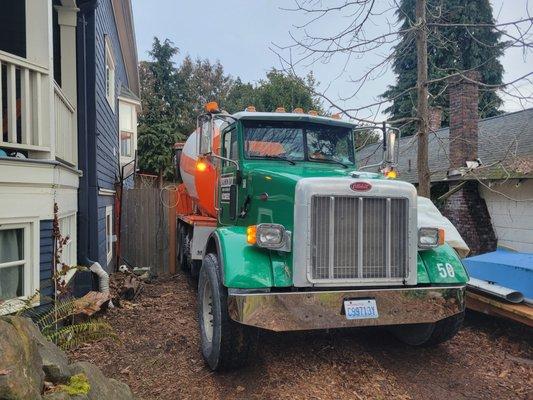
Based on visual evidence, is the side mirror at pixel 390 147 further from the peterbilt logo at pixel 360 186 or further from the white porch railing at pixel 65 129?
the white porch railing at pixel 65 129

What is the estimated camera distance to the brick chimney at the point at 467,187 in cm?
982

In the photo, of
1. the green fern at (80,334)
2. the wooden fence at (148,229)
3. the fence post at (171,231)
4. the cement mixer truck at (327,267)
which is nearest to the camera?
the cement mixer truck at (327,267)

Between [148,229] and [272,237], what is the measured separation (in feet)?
19.7

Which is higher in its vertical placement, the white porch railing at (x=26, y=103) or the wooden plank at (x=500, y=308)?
the white porch railing at (x=26, y=103)

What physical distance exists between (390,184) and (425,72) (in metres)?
3.96

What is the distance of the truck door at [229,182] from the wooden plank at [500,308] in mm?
3125

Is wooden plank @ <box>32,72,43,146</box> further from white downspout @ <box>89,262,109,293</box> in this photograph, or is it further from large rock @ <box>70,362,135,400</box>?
large rock @ <box>70,362,135,400</box>

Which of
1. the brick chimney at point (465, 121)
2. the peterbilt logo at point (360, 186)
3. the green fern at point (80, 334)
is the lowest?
the green fern at point (80, 334)

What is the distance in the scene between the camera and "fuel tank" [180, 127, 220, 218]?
268 inches

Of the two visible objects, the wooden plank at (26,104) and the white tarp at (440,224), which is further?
the white tarp at (440,224)

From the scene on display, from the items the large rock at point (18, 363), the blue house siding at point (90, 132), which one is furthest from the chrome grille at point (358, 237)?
the blue house siding at point (90, 132)

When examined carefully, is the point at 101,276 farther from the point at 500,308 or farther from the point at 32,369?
the point at 500,308

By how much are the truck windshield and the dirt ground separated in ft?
6.94

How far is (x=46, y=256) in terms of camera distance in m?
4.55
